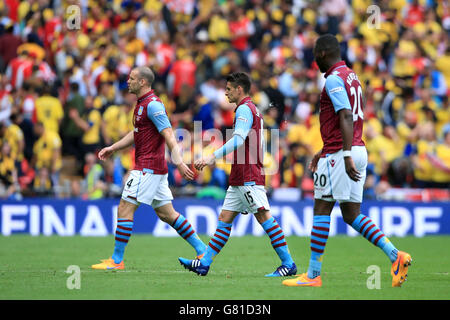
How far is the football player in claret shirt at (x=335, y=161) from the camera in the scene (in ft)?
28.1

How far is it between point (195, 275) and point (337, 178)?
2.33 m

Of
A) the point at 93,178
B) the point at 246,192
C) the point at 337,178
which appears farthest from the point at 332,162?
the point at 93,178

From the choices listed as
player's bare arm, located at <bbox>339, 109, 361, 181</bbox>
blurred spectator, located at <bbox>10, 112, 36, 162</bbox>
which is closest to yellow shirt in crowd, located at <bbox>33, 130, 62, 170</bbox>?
blurred spectator, located at <bbox>10, 112, 36, 162</bbox>

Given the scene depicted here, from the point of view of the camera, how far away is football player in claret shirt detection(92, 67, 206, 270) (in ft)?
34.0

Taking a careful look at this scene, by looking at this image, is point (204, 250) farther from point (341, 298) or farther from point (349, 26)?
point (349, 26)

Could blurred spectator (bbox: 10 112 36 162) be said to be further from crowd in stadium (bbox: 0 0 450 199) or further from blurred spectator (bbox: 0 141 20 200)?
blurred spectator (bbox: 0 141 20 200)

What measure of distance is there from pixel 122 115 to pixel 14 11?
5855 mm

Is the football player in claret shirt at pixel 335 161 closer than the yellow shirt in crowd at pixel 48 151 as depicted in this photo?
Yes

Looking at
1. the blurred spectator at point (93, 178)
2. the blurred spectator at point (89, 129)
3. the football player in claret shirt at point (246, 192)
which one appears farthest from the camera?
the blurred spectator at point (89, 129)

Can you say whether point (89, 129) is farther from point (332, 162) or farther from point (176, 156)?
point (332, 162)

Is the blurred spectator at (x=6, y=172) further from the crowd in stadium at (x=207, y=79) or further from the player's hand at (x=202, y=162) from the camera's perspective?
the player's hand at (x=202, y=162)

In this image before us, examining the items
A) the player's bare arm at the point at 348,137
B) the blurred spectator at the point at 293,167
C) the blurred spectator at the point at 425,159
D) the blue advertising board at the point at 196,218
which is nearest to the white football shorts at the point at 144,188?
the player's bare arm at the point at 348,137

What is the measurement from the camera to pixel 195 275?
9.91 meters

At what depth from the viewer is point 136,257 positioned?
40.5ft
